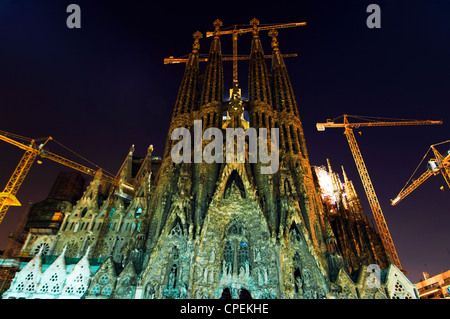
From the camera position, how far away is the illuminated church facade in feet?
76.4

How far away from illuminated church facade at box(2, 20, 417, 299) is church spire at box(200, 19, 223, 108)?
10.4ft

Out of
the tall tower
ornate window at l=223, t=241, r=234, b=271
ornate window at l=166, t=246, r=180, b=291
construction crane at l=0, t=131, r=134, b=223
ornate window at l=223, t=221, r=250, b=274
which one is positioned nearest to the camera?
the tall tower

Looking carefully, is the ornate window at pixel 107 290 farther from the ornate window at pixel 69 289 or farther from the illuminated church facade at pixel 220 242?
the ornate window at pixel 69 289

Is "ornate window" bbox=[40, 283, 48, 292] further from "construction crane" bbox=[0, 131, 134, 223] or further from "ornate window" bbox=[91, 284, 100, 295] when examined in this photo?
"construction crane" bbox=[0, 131, 134, 223]

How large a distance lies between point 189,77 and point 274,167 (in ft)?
76.6

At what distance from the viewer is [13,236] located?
41375 mm

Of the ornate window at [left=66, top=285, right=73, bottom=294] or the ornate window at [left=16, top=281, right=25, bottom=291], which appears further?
the ornate window at [left=16, top=281, right=25, bottom=291]

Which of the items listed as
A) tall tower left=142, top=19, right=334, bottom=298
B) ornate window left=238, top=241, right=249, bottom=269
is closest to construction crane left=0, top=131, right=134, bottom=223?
tall tower left=142, top=19, right=334, bottom=298

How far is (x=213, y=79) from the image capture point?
143 feet

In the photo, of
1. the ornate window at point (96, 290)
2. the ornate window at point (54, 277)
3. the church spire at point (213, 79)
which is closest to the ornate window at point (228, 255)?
the ornate window at point (96, 290)

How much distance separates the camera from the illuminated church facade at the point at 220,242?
23.3m

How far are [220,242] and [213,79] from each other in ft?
90.8

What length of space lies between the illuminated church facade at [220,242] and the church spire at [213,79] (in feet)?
10.4
